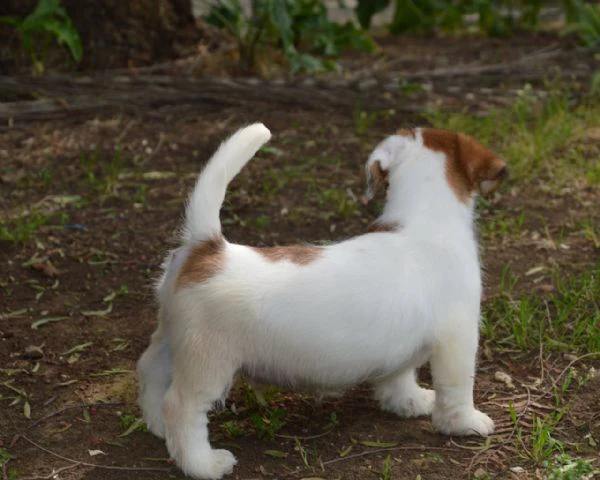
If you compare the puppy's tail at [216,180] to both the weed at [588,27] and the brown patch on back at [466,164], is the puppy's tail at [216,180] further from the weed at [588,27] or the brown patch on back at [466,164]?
the weed at [588,27]

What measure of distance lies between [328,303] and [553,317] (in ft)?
5.06

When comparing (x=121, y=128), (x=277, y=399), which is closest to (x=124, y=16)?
(x=121, y=128)

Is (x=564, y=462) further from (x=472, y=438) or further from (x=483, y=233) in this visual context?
(x=483, y=233)

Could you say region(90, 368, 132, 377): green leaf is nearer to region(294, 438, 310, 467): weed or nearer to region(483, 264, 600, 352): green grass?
region(294, 438, 310, 467): weed

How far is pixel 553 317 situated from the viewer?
4461mm

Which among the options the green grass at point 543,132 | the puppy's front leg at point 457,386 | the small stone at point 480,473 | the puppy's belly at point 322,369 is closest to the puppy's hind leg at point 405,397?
the puppy's front leg at point 457,386

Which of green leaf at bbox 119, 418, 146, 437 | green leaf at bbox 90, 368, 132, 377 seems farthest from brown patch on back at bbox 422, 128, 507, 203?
green leaf at bbox 90, 368, 132, 377

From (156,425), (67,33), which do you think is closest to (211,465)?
(156,425)

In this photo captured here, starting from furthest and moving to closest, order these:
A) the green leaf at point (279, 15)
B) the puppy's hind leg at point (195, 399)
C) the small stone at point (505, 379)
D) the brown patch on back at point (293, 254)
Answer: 1. the green leaf at point (279, 15)
2. the small stone at point (505, 379)
3. the brown patch on back at point (293, 254)
4. the puppy's hind leg at point (195, 399)

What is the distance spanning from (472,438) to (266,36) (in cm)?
518

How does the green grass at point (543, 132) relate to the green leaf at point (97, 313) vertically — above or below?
above

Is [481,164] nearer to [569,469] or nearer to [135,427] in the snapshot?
[569,469]

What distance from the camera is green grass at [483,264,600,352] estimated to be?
13.9ft

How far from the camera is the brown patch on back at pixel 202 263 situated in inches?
128
